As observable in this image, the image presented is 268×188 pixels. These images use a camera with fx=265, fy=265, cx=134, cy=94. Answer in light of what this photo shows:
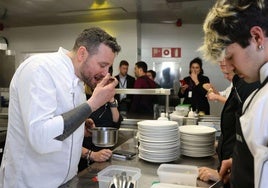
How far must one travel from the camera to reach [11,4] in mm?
4543

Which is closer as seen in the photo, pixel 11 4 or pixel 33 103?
pixel 33 103

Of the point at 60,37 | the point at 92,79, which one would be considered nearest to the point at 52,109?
the point at 92,79

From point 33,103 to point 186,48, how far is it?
18.1ft

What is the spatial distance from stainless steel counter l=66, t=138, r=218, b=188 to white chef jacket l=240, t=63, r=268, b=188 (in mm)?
608

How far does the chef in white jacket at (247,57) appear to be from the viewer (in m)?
0.63

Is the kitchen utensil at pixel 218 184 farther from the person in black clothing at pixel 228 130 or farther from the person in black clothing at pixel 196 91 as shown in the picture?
the person in black clothing at pixel 196 91

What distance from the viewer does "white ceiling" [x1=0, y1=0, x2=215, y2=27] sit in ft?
14.6

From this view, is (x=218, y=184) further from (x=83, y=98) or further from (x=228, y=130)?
(x=83, y=98)

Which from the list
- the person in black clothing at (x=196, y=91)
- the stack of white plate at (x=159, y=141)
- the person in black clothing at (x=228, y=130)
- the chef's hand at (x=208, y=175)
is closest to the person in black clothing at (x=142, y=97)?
the person in black clothing at (x=196, y=91)

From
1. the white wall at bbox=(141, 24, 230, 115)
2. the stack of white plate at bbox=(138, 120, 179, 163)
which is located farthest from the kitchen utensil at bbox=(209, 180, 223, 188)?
the white wall at bbox=(141, 24, 230, 115)

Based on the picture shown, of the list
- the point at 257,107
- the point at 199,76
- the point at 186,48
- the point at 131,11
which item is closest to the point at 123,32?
the point at 131,11

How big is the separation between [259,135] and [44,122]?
0.79 metres

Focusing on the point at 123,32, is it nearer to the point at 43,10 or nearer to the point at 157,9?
the point at 157,9

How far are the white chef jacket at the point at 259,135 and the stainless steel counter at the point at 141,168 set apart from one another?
608 mm
